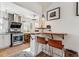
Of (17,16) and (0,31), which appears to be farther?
(0,31)

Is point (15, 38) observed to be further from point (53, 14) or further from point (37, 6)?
point (53, 14)

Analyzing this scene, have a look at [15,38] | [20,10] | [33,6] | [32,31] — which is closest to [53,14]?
[33,6]

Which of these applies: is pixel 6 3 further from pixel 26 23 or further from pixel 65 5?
pixel 65 5

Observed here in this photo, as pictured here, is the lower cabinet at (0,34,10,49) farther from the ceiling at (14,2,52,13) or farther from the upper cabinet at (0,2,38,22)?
the ceiling at (14,2,52,13)

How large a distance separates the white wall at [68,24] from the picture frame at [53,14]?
0.27ft

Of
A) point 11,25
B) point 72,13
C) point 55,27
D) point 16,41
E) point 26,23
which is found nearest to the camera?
point 72,13

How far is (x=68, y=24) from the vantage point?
2.41 meters

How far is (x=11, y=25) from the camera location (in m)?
3.23

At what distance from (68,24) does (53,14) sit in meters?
0.55

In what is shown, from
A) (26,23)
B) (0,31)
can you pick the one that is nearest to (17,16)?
(26,23)

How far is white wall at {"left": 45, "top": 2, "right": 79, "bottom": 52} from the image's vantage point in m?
2.29

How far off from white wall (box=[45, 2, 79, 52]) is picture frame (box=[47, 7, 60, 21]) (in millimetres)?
83

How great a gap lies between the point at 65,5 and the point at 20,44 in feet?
5.60

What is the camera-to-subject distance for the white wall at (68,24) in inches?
90.2
